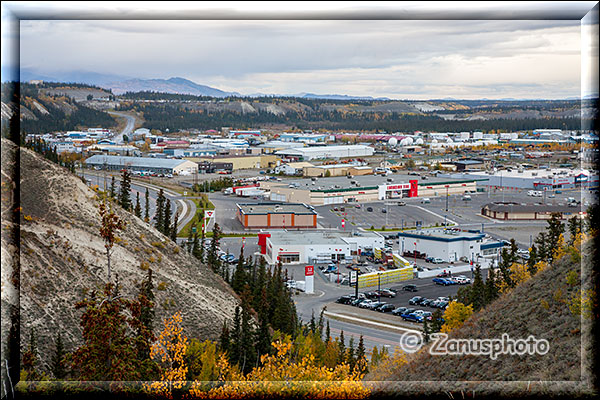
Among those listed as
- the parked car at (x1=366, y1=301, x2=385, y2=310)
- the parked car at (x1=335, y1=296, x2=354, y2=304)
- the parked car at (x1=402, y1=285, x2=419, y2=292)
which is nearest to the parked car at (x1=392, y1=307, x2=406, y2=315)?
the parked car at (x1=366, y1=301, x2=385, y2=310)

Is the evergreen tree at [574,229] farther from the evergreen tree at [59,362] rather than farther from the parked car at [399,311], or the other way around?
the evergreen tree at [59,362]

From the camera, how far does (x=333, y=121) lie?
47281 millimetres

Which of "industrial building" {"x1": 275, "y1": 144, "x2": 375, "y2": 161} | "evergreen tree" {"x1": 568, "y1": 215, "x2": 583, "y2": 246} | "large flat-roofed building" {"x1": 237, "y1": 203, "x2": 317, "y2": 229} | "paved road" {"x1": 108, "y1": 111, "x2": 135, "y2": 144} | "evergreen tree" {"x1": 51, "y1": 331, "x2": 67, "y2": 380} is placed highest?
"paved road" {"x1": 108, "y1": 111, "x2": 135, "y2": 144}

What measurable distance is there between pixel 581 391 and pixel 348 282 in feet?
26.2

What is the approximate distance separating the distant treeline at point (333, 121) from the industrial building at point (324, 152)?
11437 millimetres

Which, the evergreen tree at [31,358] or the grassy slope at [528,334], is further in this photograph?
the evergreen tree at [31,358]

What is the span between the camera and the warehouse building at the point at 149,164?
2139cm

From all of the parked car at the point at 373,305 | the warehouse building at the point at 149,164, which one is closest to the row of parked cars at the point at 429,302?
the parked car at the point at 373,305

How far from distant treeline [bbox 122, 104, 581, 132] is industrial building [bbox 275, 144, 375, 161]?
1144 centimetres

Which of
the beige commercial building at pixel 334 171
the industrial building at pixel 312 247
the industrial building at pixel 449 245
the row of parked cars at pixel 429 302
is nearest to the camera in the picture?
the row of parked cars at pixel 429 302

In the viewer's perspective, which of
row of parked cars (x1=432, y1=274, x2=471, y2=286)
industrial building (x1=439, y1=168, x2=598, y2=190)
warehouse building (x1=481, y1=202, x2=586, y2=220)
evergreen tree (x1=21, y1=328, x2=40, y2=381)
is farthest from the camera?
industrial building (x1=439, y1=168, x2=598, y2=190)

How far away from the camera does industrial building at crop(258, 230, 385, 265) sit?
11.4m

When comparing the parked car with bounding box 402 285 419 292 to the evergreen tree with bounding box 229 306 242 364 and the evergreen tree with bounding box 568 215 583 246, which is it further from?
the evergreen tree with bounding box 229 306 242 364

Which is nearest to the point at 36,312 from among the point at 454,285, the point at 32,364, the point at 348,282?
the point at 32,364
